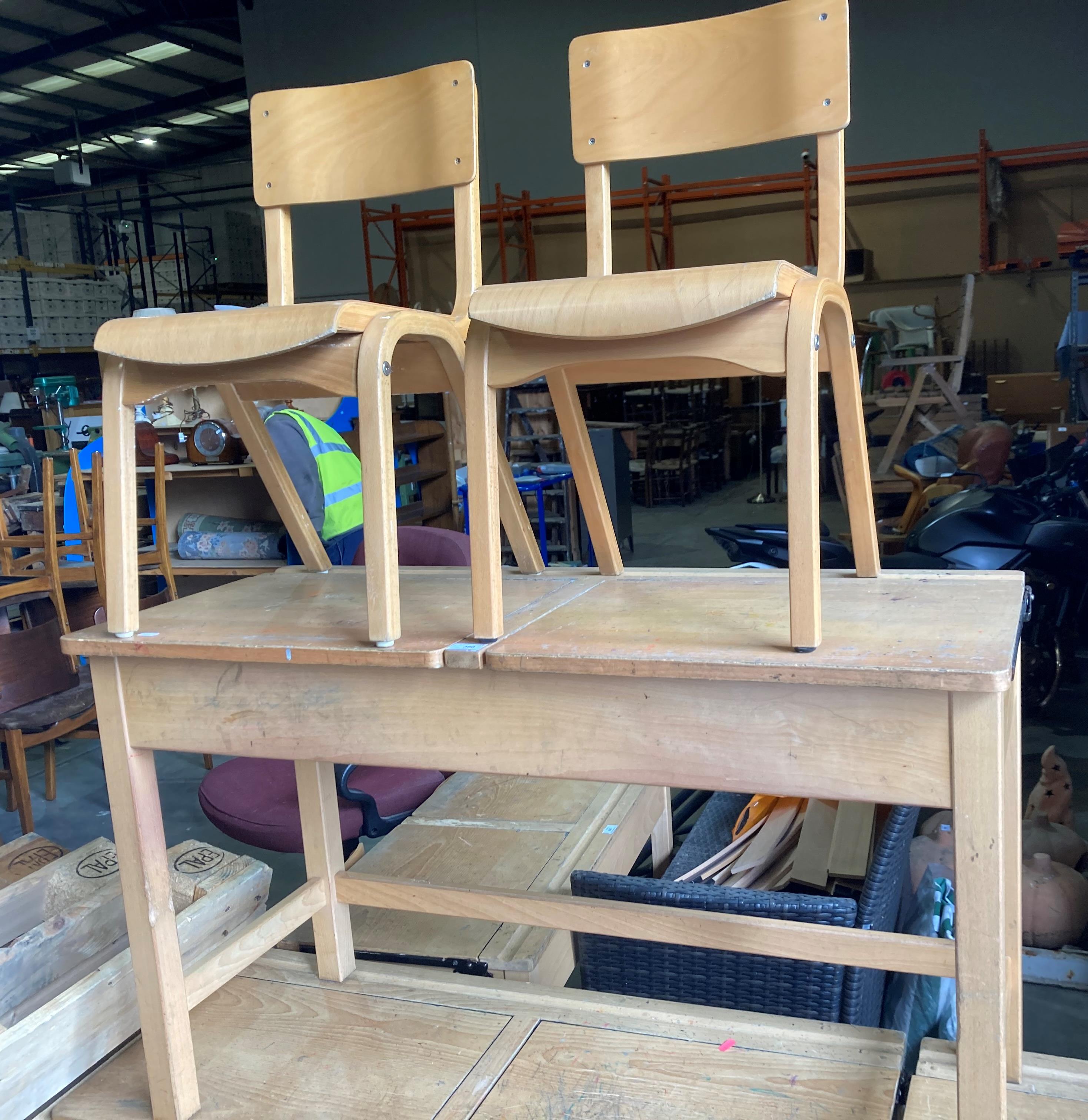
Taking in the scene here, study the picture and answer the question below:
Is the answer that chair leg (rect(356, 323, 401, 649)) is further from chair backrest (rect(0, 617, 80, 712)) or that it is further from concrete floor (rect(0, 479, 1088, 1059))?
chair backrest (rect(0, 617, 80, 712))

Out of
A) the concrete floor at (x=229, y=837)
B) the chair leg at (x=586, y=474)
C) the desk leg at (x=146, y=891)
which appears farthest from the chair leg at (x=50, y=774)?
the chair leg at (x=586, y=474)

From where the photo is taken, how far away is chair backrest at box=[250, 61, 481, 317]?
1385 millimetres

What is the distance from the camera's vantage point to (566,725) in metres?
1.02

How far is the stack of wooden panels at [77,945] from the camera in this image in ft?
4.23

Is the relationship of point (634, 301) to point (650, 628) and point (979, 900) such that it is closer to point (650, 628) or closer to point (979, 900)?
point (650, 628)

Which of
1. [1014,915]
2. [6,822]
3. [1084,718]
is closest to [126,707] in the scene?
[1014,915]

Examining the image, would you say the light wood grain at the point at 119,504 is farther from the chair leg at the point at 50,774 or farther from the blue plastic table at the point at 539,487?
the blue plastic table at the point at 539,487

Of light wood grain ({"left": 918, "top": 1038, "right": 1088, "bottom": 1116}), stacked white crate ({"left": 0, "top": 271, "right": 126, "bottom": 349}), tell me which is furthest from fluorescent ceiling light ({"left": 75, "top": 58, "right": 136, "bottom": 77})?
light wood grain ({"left": 918, "top": 1038, "right": 1088, "bottom": 1116})

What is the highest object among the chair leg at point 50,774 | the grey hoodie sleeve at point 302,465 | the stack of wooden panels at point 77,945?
the grey hoodie sleeve at point 302,465

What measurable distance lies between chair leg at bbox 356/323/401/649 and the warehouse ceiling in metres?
11.0

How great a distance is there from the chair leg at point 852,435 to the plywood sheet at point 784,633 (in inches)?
2.0

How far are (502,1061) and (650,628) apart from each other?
702mm

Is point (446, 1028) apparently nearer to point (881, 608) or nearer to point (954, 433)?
point (881, 608)

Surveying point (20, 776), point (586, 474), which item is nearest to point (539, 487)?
point (20, 776)
